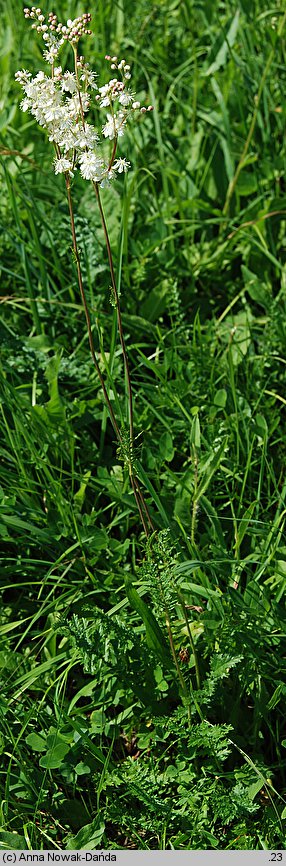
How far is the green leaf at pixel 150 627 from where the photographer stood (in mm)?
1829

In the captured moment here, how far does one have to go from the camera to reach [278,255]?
2867 millimetres

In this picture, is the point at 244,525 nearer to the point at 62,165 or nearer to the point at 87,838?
the point at 87,838

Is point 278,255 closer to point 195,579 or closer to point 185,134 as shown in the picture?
point 185,134

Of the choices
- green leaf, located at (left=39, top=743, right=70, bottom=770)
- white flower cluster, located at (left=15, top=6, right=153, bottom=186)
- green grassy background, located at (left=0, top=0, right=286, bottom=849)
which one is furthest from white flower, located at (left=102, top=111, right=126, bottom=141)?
green leaf, located at (left=39, top=743, right=70, bottom=770)

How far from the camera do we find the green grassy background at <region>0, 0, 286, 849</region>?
1.80 meters

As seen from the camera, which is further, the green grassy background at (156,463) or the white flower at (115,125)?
the green grassy background at (156,463)

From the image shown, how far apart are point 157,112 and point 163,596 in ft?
6.14

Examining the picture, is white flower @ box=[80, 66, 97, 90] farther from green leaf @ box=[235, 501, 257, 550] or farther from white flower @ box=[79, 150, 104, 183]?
green leaf @ box=[235, 501, 257, 550]

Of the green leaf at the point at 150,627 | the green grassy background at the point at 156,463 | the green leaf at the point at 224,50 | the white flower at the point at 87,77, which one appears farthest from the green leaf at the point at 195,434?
the green leaf at the point at 224,50

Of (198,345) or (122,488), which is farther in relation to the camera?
(198,345)

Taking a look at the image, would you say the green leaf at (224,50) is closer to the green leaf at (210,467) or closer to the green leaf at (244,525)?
the green leaf at (210,467)

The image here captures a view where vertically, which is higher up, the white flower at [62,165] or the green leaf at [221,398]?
the white flower at [62,165]

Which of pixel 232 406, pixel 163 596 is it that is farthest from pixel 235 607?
pixel 232 406

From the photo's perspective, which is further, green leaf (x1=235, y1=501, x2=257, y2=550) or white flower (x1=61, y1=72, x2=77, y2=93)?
green leaf (x1=235, y1=501, x2=257, y2=550)
